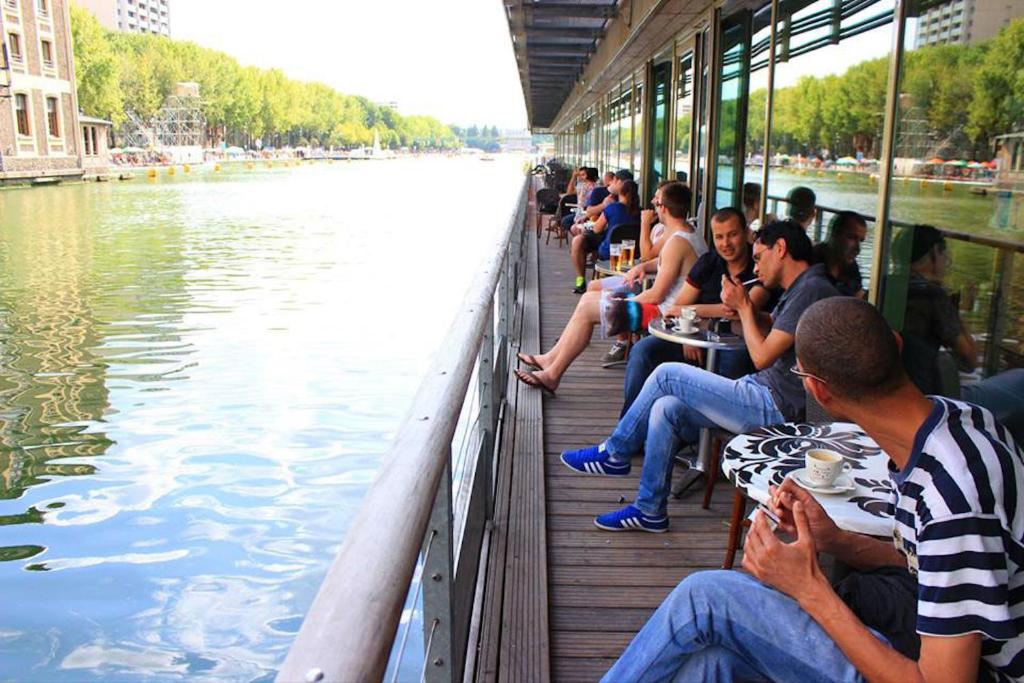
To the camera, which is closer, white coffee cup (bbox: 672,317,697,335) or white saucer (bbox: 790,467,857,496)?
white saucer (bbox: 790,467,857,496)

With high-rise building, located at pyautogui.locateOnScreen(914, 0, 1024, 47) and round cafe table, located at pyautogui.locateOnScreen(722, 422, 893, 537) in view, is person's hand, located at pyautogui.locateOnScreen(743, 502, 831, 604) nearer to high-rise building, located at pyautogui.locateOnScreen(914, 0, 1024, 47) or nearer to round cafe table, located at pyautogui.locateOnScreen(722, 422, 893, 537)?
round cafe table, located at pyautogui.locateOnScreen(722, 422, 893, 537)

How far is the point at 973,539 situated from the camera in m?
1.36

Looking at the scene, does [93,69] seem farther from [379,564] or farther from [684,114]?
[379,564]

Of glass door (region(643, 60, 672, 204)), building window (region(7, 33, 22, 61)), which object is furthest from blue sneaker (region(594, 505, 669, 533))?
building window (region(7, 33, 22, 61))

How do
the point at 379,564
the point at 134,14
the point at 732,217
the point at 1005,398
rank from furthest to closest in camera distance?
the point at 134,14 < the point at 732,217 < the point at 1005,398 < the point at 379,564

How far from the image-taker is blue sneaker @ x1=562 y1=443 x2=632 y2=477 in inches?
152

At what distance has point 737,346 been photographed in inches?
150

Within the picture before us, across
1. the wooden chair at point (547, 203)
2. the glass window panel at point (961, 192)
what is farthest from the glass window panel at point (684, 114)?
the wooden chair at point (547, 203)

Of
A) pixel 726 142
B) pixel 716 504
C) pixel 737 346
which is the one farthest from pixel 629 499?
pixel 726 142

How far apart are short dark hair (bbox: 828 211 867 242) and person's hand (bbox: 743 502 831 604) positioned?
298cm

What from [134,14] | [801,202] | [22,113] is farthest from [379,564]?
[134,14]

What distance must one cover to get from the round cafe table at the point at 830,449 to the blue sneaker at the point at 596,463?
1.13 m

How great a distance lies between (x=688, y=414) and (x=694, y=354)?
0.97 meters

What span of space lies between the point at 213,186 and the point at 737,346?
148ft
